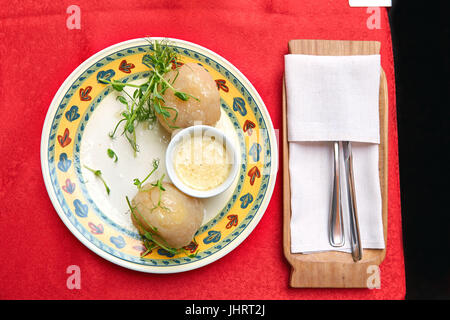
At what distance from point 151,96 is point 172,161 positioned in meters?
0.22

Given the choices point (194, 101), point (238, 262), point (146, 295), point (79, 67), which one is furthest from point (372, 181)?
point (79, 67)

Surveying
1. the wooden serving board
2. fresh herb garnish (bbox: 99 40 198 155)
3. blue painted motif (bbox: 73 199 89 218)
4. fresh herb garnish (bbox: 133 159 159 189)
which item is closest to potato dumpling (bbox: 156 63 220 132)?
fresh herb garnish (bbox: 99 40 198 155)

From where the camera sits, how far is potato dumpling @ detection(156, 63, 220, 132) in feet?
3.67

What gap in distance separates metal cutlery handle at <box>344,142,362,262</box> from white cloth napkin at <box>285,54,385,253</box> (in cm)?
2

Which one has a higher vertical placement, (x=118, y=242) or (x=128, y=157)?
(x=128, y=157)

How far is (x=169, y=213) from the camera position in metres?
1.09

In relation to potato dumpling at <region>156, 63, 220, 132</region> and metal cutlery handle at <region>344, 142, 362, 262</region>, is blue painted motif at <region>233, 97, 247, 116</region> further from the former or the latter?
metal cutlery handle at <region>344, 142, 362, 262</region>

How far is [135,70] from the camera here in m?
1.22

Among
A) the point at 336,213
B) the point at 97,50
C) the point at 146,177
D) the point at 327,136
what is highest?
the point at 97,50

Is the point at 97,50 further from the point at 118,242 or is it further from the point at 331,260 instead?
the point at 331,260

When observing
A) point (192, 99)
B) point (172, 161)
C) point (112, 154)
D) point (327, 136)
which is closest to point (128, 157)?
point (112, 154)

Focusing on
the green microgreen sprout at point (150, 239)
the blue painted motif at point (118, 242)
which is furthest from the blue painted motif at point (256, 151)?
the blue painted motif at point (118, 242)

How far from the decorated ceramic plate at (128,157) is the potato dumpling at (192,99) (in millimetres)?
79

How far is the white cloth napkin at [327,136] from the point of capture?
120 cm
